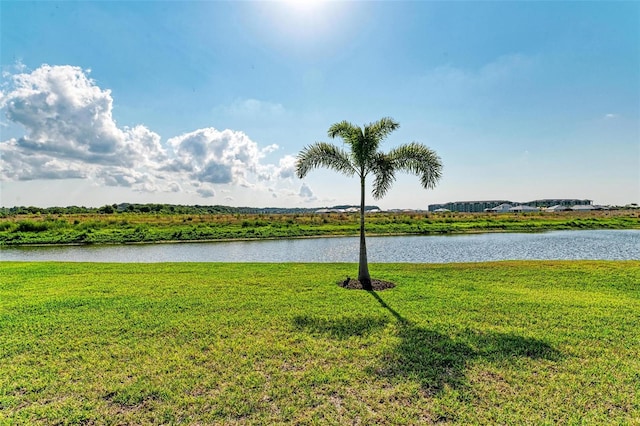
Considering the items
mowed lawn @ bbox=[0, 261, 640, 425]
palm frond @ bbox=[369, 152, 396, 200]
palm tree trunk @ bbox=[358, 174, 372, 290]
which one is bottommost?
mowed lawn @ bbox=[0, 261, 640, 425]

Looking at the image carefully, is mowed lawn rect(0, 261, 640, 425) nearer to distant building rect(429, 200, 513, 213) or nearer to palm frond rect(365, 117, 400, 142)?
palm frond rect(365, 117, 400, 142)

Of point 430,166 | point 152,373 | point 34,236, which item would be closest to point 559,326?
point 430,166

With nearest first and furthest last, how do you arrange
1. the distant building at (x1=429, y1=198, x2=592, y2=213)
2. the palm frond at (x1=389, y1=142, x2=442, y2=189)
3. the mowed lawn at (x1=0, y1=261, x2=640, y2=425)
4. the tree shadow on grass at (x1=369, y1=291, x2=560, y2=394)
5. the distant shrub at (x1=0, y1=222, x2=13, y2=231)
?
the mowed lawn at (x1=0, y1=261, x2=640, y2=425), the tree shadow on grass at (x1=369, y1=291, x2=560, y2=394), the palm frond at (x1=389, y1=142, x2=442, y2=189), the distant shrub at (x1=0, y1=222, x2=13, y2=231), the distant building at (x1=429, y1=198, x2=592, y2=213)

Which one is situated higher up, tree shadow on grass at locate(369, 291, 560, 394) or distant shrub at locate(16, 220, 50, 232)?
distant shrub at locate(16, 220, 50, 232)

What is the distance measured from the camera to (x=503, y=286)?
414 inches

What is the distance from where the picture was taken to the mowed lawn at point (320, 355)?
13.1 ft

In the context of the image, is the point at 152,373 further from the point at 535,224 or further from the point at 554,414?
the point at 535,224

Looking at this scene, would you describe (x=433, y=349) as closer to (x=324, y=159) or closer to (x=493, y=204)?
(x=324, y=159)

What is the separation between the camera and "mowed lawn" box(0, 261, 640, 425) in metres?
3.99

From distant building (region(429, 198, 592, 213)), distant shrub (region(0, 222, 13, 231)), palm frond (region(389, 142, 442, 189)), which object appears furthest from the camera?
distant building (region(429, 198, 592, 213))

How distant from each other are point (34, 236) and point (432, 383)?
143ft

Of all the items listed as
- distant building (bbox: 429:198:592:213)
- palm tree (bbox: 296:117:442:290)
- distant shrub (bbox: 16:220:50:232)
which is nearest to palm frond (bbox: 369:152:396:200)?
palm tree (bbox: 296:117:442:290)

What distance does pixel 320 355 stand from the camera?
17.7ft

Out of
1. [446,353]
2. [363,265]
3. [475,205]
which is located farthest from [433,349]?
[475,205]
